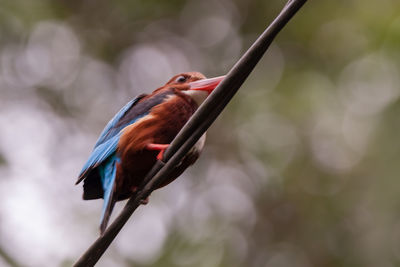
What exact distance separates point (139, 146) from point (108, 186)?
0.71ft

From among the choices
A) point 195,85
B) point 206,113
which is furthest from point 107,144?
point 206,113

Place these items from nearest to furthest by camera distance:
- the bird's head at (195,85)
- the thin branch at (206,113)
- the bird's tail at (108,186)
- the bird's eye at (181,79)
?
the thin branch at (206,113) < the bird's tail at (108,186) < the bird's head at (195,85) < the bird's eye at (181,79)

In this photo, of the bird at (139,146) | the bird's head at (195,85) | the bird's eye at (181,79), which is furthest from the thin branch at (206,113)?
the bird's eye at (181,79)

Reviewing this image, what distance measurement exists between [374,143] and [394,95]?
0.46 meters

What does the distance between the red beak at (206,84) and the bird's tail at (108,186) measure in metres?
0.52

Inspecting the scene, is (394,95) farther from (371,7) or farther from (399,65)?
(371,7)

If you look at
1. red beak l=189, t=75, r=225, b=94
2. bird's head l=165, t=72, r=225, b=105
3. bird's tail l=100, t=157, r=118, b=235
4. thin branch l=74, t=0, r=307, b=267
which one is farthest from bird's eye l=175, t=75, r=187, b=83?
thin branch l=74, t=0, r=307, b=267

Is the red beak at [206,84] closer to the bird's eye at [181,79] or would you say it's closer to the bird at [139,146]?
the bird at [139,146]

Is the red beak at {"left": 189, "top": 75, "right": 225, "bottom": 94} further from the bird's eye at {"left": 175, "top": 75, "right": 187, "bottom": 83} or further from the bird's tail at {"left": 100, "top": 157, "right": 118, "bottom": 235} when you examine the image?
the bird's tail at {"left": 100, "top": 157, "right": 118, "bottom": 235}

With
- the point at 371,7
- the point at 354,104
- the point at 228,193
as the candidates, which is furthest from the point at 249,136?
the point at 371,7

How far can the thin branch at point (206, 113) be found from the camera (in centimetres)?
180

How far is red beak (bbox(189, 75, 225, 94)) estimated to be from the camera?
2930 mm

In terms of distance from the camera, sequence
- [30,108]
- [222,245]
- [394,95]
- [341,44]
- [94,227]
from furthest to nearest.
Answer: [30,108] < [341,44] < [222,245] < [94,227] < [394,95]

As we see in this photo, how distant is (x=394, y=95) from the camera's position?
557 cm
